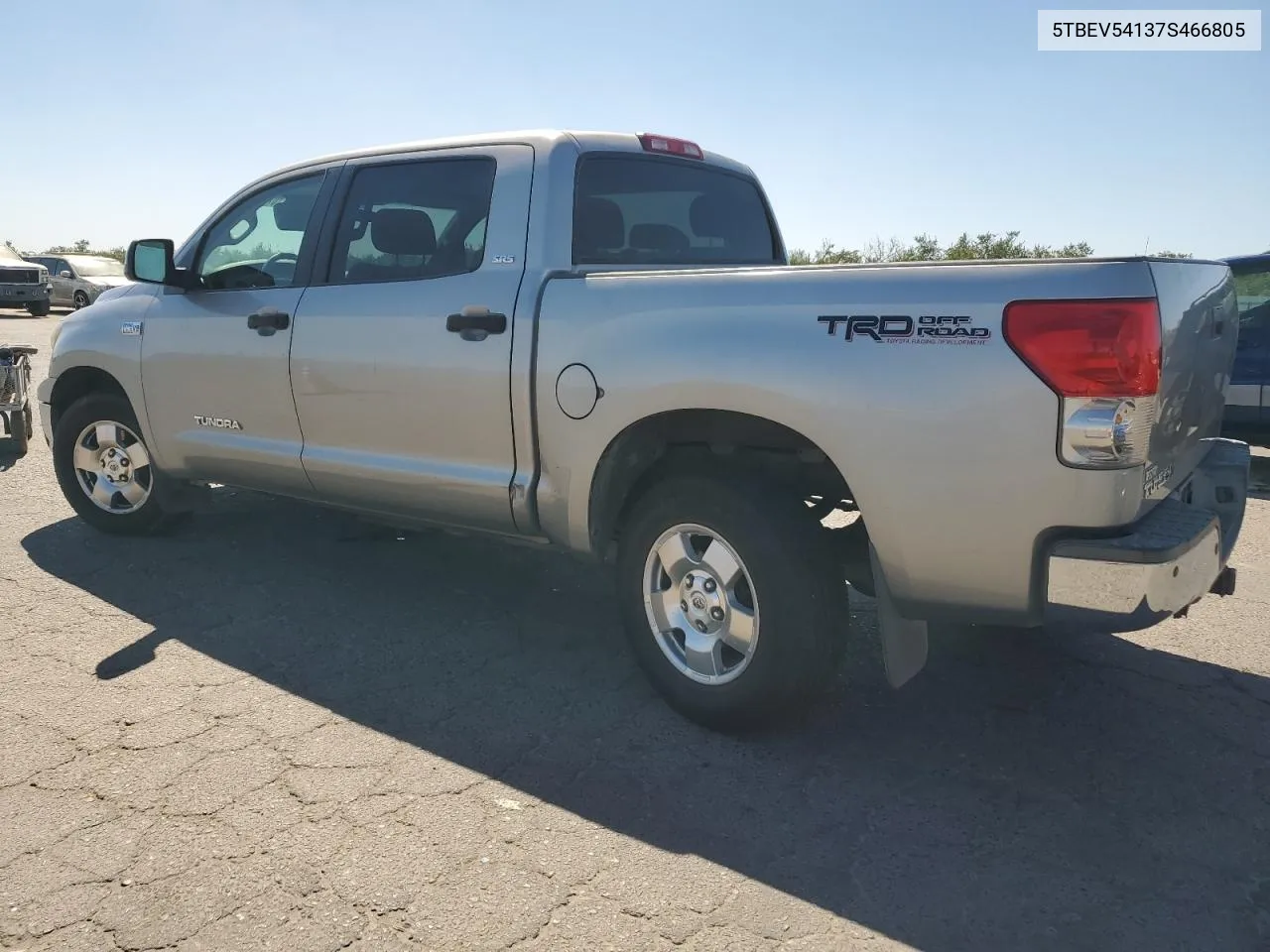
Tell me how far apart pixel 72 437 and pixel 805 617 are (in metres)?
4.31

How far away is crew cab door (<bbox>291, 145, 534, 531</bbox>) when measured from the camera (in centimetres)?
358

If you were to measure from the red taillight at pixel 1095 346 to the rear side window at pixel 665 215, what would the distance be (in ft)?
5.86

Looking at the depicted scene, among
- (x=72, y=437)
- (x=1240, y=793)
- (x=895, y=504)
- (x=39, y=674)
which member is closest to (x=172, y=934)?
(x=39, y=674)

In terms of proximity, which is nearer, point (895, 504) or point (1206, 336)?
point (895, 504)

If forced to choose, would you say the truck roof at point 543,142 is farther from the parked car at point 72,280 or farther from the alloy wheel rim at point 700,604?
the parked car at point 72,280

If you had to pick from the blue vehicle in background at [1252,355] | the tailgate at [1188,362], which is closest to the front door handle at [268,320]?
the tailgate at [1188,362]

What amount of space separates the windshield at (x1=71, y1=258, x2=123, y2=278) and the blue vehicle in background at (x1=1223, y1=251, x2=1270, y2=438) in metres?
25.8

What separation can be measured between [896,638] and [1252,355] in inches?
233

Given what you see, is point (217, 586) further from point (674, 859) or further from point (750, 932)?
point (750, 932)

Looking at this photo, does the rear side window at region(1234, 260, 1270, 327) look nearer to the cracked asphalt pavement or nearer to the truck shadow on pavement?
the cracked asphalt pavement

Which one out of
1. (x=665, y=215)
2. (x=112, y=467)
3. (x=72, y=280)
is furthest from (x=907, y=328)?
(x=72, y=280)

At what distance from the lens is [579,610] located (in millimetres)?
4344

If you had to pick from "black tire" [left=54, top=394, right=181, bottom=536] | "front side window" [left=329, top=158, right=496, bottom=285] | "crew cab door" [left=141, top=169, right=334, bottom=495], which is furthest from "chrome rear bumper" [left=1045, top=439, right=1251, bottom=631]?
"black tire" [left=54, top=394, right=181, bottom=536]

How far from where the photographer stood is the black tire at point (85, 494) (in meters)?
5.12
